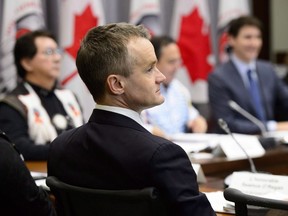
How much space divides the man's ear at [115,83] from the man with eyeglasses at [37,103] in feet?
4.36

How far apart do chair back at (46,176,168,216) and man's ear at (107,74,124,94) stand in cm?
29

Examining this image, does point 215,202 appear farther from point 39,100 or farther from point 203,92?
point 203,92

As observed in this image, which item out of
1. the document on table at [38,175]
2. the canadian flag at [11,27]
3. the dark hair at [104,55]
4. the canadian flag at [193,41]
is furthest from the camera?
the canadian flag at [193,41]

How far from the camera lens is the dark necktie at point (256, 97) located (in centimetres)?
408

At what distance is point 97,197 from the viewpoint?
5.28 feet

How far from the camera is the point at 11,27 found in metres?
3.91

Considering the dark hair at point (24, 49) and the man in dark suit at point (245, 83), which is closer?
the dark hair at point (24, 49)

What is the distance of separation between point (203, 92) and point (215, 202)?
2916 mm

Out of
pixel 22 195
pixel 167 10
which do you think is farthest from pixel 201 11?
pixel 22 195

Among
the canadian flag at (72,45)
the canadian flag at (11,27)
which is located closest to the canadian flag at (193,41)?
the canadian flag at (72,45)

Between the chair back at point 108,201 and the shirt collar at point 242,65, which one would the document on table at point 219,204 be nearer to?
the chair back at point 108,201

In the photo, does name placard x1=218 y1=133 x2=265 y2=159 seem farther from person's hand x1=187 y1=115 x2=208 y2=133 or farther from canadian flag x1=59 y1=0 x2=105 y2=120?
canadian flag x1=59 y1=0 x2=105 y2=120

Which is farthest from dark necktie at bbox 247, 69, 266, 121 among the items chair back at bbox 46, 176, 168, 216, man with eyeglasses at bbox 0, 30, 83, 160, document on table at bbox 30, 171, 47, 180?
chair back at bbox 46, 176, 168, 216

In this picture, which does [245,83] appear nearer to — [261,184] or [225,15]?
[225,15]
